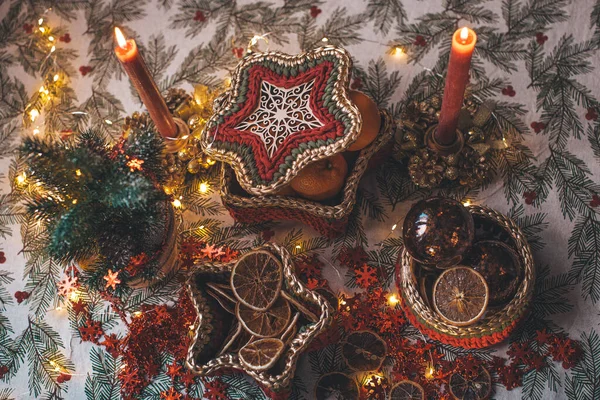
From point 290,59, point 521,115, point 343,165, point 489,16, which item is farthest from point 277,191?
point 489,16

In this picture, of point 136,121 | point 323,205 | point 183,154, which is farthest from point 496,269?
point 136,121

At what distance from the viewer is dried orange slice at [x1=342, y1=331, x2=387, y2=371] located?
1.10 m

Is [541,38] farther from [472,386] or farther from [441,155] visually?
[472,386]

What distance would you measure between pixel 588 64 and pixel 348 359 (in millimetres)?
794

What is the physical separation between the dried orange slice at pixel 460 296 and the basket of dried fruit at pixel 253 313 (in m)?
0.20

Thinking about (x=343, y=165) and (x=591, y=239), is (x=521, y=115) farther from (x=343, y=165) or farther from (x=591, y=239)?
(x=343, y=165)

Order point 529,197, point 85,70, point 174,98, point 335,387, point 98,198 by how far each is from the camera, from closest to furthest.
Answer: point 98,198, point 335,387, point 529,197, point 174,98, point 85,70

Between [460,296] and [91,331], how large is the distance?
705mm

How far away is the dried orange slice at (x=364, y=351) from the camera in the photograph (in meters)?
1.10

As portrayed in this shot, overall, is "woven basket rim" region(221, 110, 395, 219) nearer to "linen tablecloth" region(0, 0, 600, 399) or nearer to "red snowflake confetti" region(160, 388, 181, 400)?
"linen tablecloth" region(0, 0, 600, 399)

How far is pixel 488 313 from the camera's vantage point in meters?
1.05

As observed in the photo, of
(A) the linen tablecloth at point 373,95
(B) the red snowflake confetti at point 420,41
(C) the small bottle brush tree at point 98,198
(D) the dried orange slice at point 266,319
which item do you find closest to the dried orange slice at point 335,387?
(A) the linen tablecloth at point 373,95

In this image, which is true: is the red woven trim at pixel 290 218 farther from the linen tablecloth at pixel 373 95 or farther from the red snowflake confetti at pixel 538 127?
the red snowflake confetti at pixel 538 127

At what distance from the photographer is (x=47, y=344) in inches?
47.3
